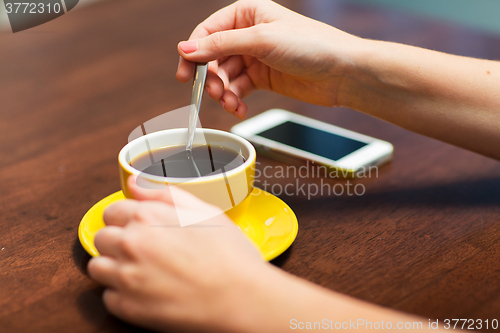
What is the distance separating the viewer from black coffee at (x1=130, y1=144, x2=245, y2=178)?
686 mm

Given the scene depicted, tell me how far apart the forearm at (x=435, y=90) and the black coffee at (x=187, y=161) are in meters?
0.33

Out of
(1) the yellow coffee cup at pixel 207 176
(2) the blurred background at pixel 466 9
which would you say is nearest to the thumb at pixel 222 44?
(1) the yellow coffee cup at pixel 207 176

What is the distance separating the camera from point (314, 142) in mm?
958

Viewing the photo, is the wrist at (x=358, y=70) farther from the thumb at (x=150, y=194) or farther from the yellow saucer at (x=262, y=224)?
the thumb at (x=150, y=194)

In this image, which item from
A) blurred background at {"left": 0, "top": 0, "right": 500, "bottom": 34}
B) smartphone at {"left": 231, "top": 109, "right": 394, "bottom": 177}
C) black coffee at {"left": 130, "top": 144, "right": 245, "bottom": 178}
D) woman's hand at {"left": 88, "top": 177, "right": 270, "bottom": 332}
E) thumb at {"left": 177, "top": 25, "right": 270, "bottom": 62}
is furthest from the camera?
blurred background at {"left": 0, "top": 0, "right": 500, "bottom": 34}

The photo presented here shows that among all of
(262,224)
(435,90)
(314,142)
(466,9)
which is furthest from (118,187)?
(466,9)

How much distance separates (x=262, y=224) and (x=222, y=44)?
312 millimetres

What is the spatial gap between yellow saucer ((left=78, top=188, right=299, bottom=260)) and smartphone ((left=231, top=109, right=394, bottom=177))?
18cm

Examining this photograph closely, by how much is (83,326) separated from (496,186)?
0.71 meters

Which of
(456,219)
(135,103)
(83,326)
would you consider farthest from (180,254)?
(135,103)

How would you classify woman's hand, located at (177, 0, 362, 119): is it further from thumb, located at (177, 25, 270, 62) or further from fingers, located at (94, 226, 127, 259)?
fingers, located at (94, 226, 127, 259)

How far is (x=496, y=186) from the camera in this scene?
2.75 ft

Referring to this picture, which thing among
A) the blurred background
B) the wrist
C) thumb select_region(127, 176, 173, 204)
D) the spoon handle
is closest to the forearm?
the wrist

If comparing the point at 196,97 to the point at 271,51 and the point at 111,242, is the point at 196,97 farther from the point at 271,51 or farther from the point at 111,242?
the point at 111,242
